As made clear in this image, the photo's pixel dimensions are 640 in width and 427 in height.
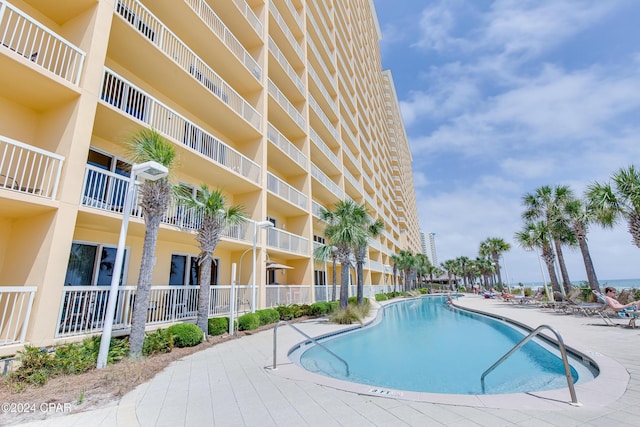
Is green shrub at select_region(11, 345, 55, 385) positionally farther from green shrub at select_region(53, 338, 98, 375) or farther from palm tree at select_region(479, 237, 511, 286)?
palm tree at select_region(479, 237, 511, 286)

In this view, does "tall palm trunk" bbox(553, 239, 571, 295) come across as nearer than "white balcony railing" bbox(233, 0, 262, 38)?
No

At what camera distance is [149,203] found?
7520 millimetres

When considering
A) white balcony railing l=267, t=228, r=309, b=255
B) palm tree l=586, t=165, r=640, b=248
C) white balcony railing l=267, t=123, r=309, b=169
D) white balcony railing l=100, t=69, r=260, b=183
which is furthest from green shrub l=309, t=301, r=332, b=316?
palm tree l=586, t=165, r=640, b=248

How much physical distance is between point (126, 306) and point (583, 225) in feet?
83.0

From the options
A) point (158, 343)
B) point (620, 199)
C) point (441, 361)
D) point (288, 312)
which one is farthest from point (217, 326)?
point (620, 199)

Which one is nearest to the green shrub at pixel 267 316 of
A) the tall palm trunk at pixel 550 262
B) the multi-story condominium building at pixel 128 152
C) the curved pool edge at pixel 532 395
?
the multi-story condominium building at pixel 128 152

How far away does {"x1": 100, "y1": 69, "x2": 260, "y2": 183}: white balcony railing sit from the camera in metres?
9.08

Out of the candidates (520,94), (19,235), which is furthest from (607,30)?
(19,235)

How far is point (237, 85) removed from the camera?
15953 mm

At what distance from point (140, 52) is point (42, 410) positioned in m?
10.5

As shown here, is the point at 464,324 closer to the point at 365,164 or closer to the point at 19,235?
the point at 19,235

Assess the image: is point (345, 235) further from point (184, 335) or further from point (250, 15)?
point (250, 15)

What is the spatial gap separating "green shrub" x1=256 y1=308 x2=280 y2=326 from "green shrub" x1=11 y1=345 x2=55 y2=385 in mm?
7302

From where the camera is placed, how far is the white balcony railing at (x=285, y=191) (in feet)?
51.9
